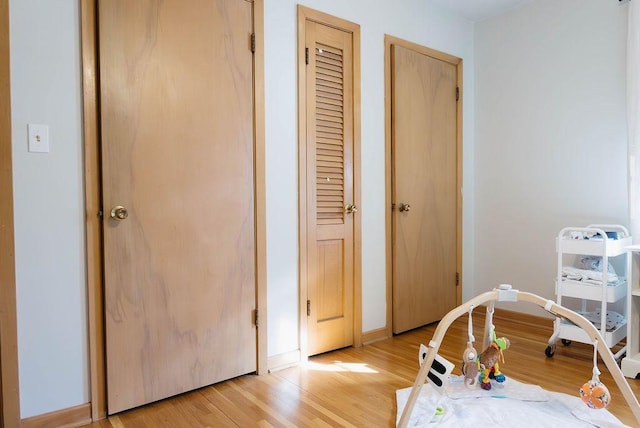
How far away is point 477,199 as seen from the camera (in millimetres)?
3510

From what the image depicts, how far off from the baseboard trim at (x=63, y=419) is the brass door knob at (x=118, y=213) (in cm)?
78

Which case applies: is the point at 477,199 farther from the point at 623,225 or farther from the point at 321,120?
the point at 321,120

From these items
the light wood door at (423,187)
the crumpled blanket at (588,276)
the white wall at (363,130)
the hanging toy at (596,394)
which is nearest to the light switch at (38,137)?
the white wall at (363,130)

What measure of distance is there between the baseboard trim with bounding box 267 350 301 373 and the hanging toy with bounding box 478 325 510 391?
3.18ft

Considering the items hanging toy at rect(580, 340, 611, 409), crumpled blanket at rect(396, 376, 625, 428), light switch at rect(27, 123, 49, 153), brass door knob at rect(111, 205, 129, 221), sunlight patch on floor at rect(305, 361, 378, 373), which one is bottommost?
sunlight patch on floor at rect(305, 361, 378, 373)

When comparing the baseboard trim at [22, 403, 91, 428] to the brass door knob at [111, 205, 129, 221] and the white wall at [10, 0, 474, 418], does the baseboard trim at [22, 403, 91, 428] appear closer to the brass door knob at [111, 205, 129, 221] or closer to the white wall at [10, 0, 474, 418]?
the white wall at [10, 0, 474, 418]

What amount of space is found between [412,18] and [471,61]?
2.45 feet

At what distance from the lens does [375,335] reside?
2836mm

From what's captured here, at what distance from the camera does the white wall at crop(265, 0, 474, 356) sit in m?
2.36

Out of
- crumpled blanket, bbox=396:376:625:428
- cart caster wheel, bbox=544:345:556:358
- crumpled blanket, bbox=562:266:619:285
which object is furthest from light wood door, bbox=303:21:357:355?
crumpled blanket, bbox=562:266:619:285

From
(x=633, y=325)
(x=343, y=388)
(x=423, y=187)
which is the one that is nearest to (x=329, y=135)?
(x=423, y=187)

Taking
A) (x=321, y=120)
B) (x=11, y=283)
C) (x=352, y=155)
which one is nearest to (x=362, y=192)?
(x=352, y=155)

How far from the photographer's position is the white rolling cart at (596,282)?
93.0 inches

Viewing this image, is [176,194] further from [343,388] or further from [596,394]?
[596,394]
